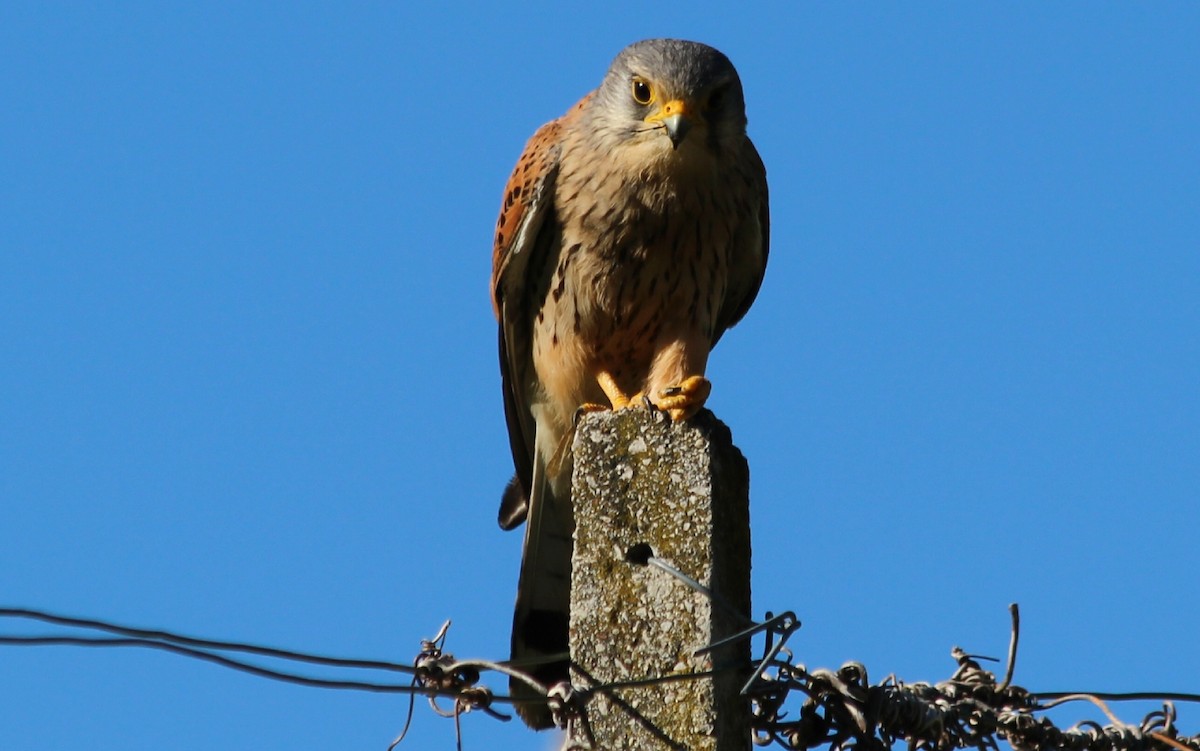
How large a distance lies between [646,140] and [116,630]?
271 cm

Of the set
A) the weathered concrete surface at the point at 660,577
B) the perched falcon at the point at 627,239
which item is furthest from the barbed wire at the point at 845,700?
the perched falcon at the point at 627,239

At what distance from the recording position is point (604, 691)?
2.47 m

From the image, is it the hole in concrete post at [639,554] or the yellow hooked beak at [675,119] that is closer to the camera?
the hole in concrete post at [639,554]

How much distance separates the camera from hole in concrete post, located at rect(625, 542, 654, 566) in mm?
2529

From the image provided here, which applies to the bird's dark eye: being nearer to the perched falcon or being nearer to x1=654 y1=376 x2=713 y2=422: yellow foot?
the perched falcon

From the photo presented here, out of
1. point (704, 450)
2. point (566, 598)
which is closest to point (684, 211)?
point (566, 598)

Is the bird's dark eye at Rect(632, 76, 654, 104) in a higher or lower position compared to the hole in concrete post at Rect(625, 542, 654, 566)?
higher

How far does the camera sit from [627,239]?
4.41 m

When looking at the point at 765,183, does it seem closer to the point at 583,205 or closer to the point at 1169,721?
the point at 583,205

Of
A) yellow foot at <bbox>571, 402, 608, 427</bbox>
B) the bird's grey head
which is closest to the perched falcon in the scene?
the bird's grey head

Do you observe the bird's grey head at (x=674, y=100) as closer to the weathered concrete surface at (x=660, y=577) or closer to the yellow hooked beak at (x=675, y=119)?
the yellow hooked beak at (x=675, y=119)

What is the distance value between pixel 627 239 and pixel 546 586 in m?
1.05

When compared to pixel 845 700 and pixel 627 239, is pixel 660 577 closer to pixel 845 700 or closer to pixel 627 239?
pixel 845 700

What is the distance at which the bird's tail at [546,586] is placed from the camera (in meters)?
3.80
